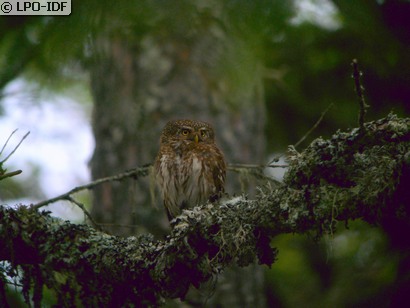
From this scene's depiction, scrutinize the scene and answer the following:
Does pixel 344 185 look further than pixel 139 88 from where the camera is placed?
No

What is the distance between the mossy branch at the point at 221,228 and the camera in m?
2.10

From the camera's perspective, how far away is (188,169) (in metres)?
4.23

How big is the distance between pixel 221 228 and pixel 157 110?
2721 millimetres

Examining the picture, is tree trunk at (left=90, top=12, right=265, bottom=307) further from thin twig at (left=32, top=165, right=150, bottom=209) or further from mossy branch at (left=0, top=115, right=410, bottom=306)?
mossy branch at (left=0, top=115, right=410, bottom=306)

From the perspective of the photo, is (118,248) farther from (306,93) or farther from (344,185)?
(306,93)

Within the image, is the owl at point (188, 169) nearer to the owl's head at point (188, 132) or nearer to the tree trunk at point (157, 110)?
the owl's head at point (188, 132)

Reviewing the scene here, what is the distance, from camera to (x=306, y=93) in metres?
5.59

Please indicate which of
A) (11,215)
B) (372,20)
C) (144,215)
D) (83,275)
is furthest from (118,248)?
(144,215)

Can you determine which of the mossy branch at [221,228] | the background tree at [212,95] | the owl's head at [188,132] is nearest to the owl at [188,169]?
the owl's head at [188,132]

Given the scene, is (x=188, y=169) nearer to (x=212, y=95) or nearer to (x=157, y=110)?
(x=157, y=110)

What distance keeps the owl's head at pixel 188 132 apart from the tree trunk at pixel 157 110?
0.51m

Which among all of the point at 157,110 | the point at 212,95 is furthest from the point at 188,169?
the point at 212,95

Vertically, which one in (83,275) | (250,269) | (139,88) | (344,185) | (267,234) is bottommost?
(250,269)

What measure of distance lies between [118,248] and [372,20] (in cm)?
151
